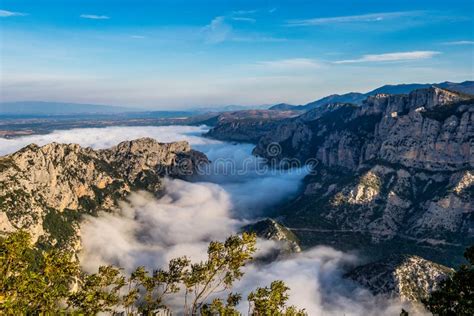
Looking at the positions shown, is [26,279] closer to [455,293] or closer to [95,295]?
[95,295]

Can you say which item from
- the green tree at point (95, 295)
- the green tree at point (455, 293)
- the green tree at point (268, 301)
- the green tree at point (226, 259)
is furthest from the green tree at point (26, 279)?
the green tree at point (455, 293)

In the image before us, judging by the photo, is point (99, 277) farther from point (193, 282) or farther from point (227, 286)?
point (227, 286)

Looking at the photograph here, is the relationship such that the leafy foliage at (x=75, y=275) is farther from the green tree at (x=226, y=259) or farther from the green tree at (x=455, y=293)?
the green tree at (x=455, y=293)

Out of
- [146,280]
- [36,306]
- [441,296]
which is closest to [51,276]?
[36,306]

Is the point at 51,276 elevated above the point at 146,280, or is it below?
above

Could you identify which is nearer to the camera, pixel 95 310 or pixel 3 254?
pixel 3 254

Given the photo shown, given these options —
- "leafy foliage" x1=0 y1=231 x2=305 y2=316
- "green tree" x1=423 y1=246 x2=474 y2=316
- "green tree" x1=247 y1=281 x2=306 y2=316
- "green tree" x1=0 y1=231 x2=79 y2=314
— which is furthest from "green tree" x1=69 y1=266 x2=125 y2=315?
"green tree" x1=423 y1=246 x2=474 y2=316

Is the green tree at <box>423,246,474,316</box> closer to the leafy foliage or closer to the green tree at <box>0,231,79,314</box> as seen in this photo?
the leafy foliage

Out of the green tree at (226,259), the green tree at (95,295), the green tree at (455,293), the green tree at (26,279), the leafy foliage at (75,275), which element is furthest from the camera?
the green tree at (455,293)

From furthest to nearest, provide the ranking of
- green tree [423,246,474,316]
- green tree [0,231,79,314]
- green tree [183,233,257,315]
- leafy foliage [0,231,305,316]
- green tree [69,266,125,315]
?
green tree [423,246,474,316], green tree [183,233,257,315], green tree [69,266,125,315], leafy foliage [0,231,305,316], green tree [0,231,79,314]

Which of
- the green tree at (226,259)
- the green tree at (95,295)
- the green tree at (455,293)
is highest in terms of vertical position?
the green tree at (226,259)

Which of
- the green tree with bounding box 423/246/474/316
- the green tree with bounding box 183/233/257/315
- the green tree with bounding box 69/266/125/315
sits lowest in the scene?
the green tree with bounding box 423/246/474/316
